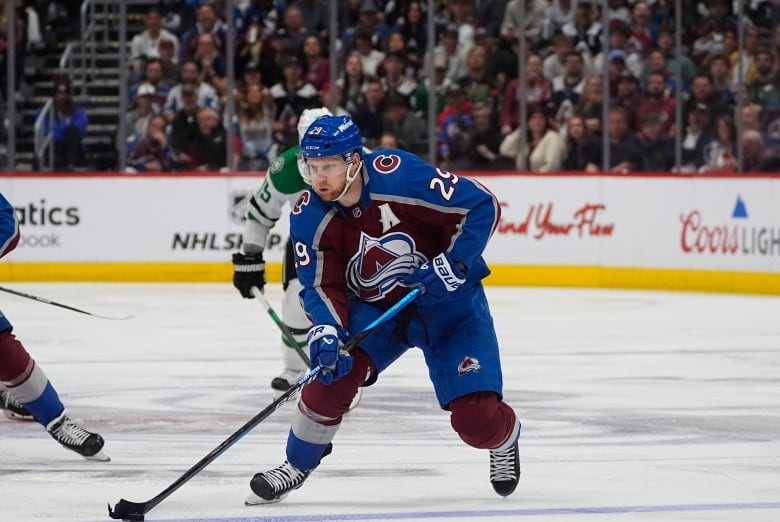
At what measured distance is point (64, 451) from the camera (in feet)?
17.5

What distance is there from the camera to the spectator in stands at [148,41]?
12.3 m

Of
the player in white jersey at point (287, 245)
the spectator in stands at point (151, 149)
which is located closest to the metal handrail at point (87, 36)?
the spectator in stands at point (151, 149)

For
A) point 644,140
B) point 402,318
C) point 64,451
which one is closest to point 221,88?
point 644,140

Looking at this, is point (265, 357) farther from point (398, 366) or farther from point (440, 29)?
point (440, 29)

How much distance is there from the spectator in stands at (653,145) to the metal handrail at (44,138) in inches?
172

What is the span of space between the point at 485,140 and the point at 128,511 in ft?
26.9

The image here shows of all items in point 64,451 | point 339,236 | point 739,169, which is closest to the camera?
point 339,236

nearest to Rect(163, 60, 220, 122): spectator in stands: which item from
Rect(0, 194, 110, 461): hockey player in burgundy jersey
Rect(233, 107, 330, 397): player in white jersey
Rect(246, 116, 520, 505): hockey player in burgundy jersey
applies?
Rect(233, 107, 330, 397): player in white jersey

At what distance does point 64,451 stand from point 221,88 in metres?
7.16

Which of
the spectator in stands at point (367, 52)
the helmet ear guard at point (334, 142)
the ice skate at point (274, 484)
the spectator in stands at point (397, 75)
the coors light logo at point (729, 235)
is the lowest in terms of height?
the coors light logo at point (729, 235)

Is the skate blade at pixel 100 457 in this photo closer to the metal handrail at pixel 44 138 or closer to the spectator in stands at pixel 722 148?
the spectator in stands at pixel 722 148

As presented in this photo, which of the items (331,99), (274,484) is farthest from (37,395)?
(331,99)

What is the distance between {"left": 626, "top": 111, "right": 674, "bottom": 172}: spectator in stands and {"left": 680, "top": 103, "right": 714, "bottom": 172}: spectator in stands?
Answer: 4.9 inches

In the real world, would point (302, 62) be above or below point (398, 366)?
above
